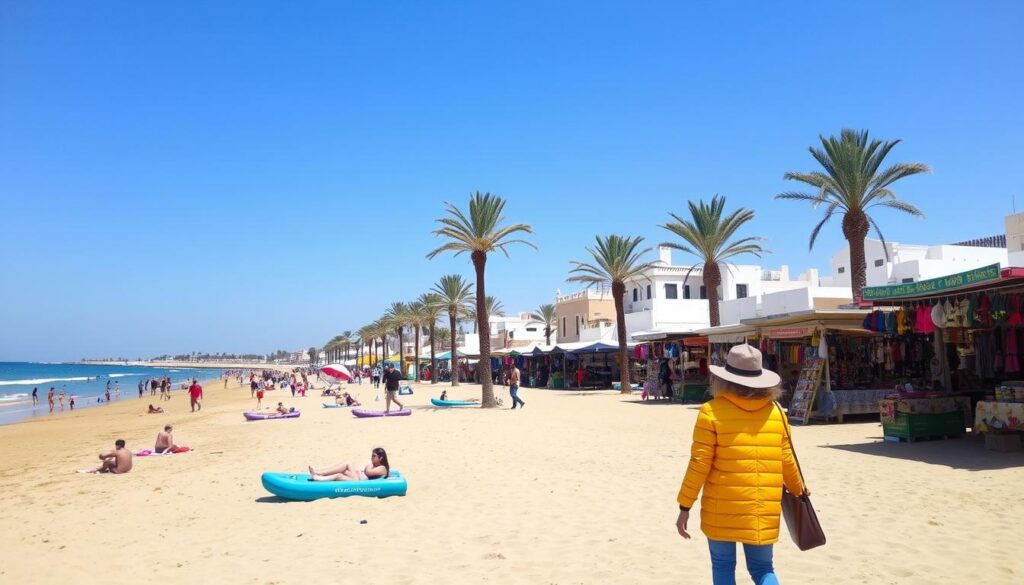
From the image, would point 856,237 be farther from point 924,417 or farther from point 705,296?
point 705,296

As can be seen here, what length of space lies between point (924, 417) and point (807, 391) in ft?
13.0

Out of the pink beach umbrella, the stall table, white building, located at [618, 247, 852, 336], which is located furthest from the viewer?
white building, located at [618, 247, 852, 336]

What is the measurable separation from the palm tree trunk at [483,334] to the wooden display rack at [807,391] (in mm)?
11095

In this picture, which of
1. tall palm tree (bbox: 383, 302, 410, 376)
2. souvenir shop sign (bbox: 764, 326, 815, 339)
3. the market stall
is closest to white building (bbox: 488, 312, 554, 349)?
tall palm tree (bbox: 383, 302, 410, 376)

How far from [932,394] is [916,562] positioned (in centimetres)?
788

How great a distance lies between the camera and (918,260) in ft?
104

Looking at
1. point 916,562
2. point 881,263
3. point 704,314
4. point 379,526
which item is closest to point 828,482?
point 916,562

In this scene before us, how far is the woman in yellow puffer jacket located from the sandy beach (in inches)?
75.5

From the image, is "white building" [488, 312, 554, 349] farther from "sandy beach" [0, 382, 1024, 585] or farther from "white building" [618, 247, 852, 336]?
"sandy beach" [0, 382, 1024, 585]

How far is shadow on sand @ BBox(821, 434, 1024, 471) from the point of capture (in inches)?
372

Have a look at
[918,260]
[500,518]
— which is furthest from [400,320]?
[500,518]

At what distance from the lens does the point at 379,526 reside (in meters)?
7.28

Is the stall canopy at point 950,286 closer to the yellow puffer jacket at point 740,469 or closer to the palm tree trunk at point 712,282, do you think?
the yellow puffer jacket at point 740,469

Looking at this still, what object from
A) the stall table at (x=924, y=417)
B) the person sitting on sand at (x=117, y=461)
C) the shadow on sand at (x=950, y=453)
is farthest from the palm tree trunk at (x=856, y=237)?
the person sitting on sand at (x=117, y=461)
